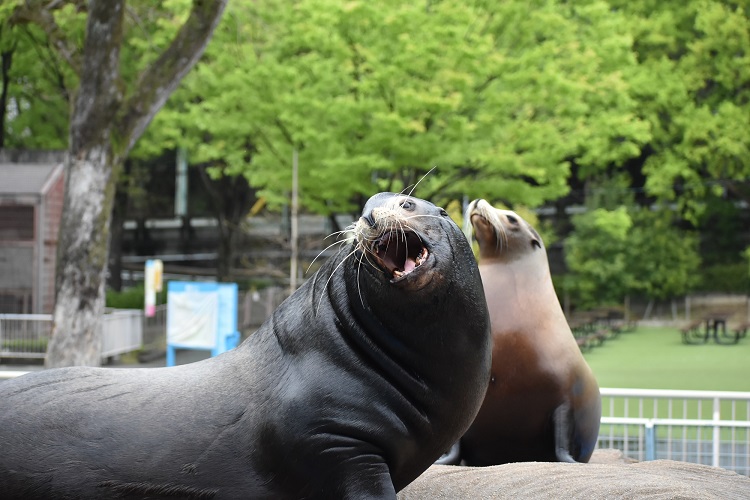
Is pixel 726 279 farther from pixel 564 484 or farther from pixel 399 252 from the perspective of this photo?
pixel 399 252

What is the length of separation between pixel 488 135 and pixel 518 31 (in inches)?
99.5

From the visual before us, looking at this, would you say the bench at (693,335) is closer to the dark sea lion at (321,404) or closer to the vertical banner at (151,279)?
the vertical banner at (151,279)

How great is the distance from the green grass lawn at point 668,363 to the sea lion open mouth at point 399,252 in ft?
46.2

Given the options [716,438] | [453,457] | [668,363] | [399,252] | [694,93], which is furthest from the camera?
[694,93]

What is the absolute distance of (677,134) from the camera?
29.0 metres

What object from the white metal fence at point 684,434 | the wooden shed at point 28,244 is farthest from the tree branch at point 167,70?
the wooden shed at point 28,244

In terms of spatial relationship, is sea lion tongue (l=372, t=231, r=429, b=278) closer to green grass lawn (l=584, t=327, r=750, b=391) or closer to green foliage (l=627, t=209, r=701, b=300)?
green grass lawn (l=584, t=327, r=750, b=391)

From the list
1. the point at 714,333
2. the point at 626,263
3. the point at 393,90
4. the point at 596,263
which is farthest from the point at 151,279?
the point at 626,263

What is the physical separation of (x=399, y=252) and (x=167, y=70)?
10400 millimetres

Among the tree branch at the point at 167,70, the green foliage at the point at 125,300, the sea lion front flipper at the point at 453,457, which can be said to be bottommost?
the green foliage at the point at 125,300

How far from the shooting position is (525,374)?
4.92 metres

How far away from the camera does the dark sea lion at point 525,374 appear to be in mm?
4926

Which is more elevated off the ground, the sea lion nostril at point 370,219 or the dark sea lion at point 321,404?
the sea lion nostril at point 370,219

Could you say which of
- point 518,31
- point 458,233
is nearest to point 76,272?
point 458,233
